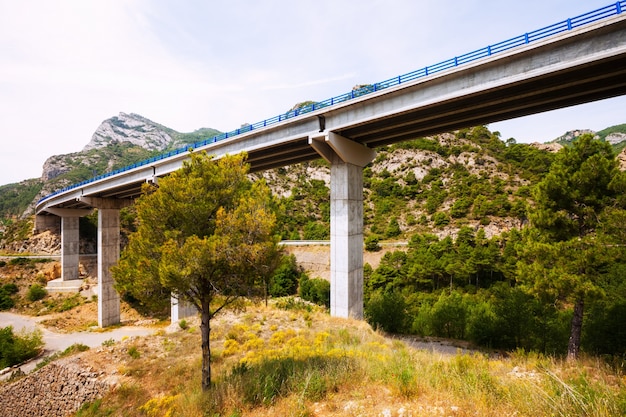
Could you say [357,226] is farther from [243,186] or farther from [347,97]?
[243,186]

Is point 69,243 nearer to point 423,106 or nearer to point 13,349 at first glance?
point 13,349

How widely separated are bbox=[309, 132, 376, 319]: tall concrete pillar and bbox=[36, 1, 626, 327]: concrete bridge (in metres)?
0.07

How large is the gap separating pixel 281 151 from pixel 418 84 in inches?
451

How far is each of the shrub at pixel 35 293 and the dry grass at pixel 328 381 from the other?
141ft

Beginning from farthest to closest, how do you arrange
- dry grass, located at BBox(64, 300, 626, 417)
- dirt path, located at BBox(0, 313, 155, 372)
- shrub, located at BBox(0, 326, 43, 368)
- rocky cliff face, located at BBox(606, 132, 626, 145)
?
rocky cliff face, located at BBox(606, 132, 626, 145) < dirt path, located at BBox(0, 313, 155, 372) < shrub, located at BBox(0, 326, 43, 368) < dry grass, located at BBox(64, 300, 626, 417)

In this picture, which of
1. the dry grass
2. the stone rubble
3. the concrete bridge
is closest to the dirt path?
the stone rubble

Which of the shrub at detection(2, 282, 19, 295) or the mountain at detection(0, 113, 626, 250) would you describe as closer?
the shrub at detection(2, 282, 19, 295)

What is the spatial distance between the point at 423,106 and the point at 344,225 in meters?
8.64

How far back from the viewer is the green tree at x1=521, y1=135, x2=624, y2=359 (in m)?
12.4

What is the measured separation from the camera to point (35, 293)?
1748 inches

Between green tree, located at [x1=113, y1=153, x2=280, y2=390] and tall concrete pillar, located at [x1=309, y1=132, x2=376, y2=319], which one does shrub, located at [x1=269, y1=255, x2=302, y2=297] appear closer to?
tall concrete pillar, located at [x1=309, y1=132, x2=376, y2=319]

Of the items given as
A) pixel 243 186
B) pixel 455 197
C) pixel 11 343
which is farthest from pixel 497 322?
pixel 455 197

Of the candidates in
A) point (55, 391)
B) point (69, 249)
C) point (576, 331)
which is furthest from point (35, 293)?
point (576, 331)

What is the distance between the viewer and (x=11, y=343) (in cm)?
2408
